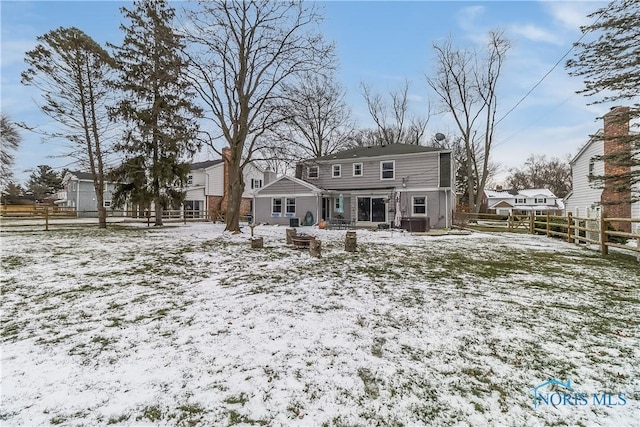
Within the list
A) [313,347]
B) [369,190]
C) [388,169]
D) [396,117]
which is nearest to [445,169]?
[388,169]

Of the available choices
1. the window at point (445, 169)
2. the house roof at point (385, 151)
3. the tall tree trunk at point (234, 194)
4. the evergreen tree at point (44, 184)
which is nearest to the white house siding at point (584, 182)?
the window at point (445, 169)

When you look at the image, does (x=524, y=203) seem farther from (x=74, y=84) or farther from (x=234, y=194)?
(x=74, y=84)

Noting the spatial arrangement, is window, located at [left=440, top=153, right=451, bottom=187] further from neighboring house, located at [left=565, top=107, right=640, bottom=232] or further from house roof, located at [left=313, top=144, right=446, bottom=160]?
neighboring house, located at [left=565, top=107, right=640, bottom=232]

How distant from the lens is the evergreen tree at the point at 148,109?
18092 mm

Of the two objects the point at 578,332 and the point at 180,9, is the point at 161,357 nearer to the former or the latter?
the point at 578,332

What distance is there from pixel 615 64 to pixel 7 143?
42.0 m

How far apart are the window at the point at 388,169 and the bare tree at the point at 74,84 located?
17.2 meters

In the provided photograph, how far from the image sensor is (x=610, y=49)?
696cm

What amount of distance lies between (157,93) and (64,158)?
6392mm

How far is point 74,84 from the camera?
15734 millimetres

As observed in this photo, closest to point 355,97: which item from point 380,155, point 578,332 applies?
point 380,155

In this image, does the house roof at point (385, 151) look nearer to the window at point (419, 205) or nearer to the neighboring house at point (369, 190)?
the neighboring house at point (369, 190)

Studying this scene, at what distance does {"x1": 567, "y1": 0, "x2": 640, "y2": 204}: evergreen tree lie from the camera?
6.57 m

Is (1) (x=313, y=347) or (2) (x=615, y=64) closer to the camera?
(1) (x=313, y=347)
